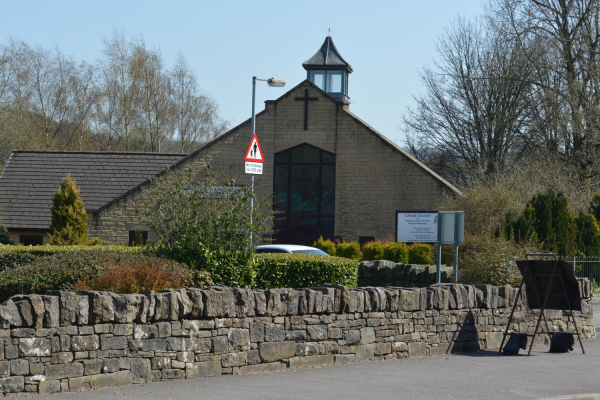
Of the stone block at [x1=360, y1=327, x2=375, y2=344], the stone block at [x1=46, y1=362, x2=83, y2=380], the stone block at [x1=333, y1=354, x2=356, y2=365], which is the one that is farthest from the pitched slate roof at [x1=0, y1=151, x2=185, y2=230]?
the stone block at [x1=46, y1=362, x2=83, y2=380]

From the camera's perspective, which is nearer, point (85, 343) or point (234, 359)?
point (85, 343)

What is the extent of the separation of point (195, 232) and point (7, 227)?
25956mm

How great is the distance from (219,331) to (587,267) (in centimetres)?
2198

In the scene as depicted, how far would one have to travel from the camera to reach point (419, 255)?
2612cm

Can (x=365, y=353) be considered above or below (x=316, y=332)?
below

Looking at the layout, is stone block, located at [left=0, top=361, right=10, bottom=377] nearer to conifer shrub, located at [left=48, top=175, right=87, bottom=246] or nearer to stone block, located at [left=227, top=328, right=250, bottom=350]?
stone block, located at [left=227, top=328, right=250, bottom=350]

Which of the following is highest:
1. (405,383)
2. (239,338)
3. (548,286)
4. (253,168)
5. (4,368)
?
(253,168)

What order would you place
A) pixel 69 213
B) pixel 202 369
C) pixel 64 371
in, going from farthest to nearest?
pixel 69 213, pixel 202 369, pixel 64 371

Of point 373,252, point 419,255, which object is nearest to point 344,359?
point 419,255

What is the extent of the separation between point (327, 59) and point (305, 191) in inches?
385

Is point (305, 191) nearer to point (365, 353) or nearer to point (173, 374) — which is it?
point (365, 353)

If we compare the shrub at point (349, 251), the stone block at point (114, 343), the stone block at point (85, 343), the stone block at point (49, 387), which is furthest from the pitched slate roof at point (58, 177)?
the stone block at point (49, 387)

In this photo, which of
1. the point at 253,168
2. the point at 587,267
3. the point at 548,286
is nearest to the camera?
the point at 548,286

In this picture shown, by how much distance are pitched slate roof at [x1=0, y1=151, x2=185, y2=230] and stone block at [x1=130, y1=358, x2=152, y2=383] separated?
29749 millimetres
